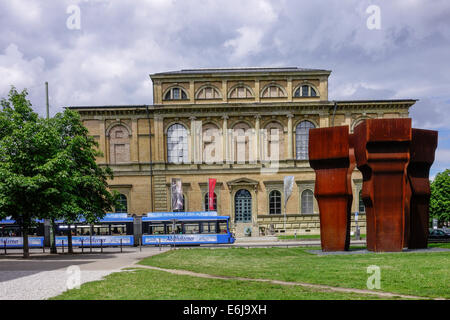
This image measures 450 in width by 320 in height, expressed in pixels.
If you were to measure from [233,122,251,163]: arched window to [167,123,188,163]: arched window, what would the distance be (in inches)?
240

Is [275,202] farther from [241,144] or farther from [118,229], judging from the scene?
[118,229]

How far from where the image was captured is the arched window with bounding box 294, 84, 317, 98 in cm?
5331

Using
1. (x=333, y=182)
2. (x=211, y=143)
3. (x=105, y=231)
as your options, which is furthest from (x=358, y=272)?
(x=211, y=143)

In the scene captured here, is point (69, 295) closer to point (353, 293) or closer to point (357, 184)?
point (353, 293)

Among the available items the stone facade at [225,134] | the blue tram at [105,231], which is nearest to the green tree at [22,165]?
the blue tram at [105,231]

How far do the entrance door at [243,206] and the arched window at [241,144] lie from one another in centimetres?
409

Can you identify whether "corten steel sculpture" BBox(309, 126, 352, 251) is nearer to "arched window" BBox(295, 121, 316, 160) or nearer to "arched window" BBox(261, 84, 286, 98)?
"arched window" BBox(295, 121, 316, 160)

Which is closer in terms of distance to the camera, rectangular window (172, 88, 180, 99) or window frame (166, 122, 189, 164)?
window frame (166, 122, 189, 164)

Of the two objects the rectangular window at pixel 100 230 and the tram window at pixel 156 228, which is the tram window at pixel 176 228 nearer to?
the tram window at pixel 156 228

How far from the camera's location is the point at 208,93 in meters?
53.4

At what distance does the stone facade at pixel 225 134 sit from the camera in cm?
5216

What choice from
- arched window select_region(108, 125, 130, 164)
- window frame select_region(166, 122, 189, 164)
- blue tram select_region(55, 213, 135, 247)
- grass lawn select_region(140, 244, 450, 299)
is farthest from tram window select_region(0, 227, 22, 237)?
grass lawn select_region(140, 244, 450, 299)

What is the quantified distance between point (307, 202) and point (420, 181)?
89.1 ft

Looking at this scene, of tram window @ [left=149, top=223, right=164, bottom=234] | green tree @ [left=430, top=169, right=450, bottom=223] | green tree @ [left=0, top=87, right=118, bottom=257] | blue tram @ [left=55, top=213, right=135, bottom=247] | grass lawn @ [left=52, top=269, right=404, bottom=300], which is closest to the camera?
grass lawn @ [left=52, top=269, right=404, bottom=300]
